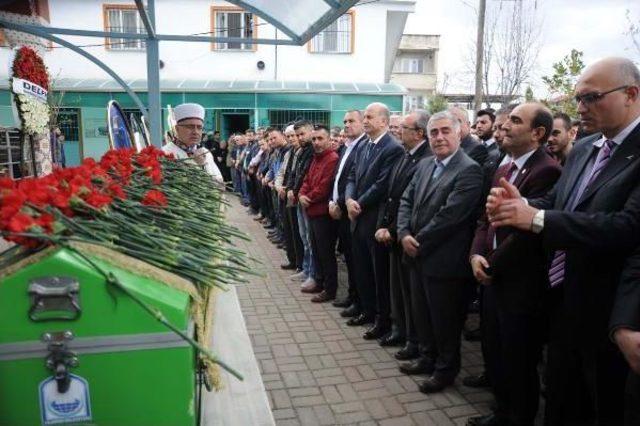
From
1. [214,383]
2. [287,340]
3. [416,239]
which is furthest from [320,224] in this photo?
[214,383]

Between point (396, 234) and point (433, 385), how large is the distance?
4.03 feet

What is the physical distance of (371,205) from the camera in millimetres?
4609

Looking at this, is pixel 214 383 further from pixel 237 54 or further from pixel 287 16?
pixel 237 54

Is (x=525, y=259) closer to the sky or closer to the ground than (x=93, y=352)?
closer to the ground

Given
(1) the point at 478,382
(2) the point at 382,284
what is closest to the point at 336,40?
(2) the point at 382,284

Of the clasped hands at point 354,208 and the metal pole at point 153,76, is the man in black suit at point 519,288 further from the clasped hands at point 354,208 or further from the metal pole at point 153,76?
the metal pole at point 153,76

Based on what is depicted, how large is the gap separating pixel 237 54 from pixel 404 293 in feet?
52.8

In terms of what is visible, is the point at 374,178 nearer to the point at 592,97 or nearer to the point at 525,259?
the point at 525,259

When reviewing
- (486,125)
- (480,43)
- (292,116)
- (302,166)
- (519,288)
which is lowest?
(519,288)

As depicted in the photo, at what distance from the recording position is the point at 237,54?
18266 mm

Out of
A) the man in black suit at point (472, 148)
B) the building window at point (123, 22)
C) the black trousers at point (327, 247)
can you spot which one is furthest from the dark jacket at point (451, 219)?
the building window at point (123, 22)

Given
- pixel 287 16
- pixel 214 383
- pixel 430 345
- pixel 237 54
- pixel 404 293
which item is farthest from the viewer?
pixel 237 54

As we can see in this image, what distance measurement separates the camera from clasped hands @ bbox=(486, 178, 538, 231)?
222 centimetres

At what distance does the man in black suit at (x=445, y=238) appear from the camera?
133 inches
